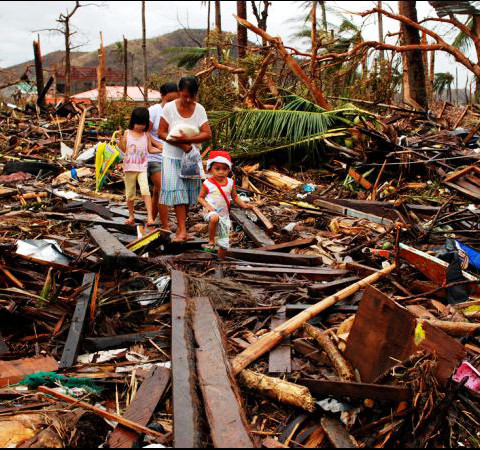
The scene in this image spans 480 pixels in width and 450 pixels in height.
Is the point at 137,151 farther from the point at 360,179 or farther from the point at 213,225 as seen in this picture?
the point at 360,179

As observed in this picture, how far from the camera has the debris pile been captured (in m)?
2.56

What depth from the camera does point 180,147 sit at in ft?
17.5

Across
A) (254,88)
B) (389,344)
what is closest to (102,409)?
(389,344)

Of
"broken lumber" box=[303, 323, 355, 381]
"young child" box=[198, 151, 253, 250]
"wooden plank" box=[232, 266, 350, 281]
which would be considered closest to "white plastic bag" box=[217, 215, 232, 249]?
"young child" box=[198, 151, 253, 250]

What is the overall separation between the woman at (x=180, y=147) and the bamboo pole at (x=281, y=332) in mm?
2097

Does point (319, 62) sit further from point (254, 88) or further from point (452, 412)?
point (452, 412)

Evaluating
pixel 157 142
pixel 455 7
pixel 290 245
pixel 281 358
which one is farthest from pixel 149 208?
pixel 455 7

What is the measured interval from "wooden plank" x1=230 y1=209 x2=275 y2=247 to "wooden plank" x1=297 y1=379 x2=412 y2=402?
9.32ft

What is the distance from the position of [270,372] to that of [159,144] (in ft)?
12.4

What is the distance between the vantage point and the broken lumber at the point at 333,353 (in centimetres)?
289

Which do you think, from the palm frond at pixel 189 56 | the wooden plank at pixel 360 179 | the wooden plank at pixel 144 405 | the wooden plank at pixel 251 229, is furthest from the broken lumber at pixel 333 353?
the palm frond at pixel 189 56

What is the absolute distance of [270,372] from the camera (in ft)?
9.89

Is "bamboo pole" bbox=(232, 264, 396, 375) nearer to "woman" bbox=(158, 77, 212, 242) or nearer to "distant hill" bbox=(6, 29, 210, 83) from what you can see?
"woman" bbox=(158, 77, 212, 242)

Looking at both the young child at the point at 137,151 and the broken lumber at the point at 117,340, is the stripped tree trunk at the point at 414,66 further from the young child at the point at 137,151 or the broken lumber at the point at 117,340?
the broken lumber at the point at 117,340
